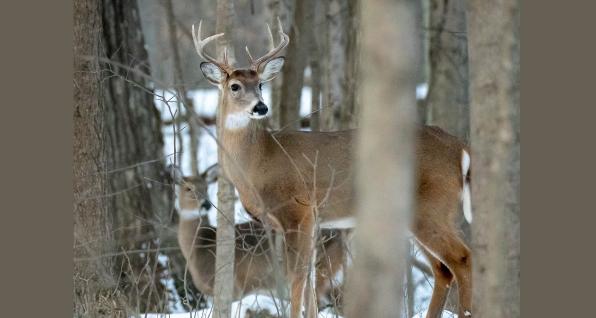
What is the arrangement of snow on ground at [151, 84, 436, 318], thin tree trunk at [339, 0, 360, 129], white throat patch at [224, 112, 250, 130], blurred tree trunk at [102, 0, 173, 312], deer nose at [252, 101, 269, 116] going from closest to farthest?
deer nose at [252, 101, 269, 116], white throat patch at [224, 112, 250, 130], snow on ground at [151, 84, 436, 318], blurred tree trunk at [102, 0, 173, 312], thin tree trunk at [339, 0, 360, 129]

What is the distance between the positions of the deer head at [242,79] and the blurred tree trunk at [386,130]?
4300 millimetres

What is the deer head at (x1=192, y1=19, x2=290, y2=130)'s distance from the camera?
28.8 feet

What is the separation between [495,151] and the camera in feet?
17.4

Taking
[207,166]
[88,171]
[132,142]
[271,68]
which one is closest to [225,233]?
[88,171]

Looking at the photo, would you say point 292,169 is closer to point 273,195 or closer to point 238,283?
point 273,195

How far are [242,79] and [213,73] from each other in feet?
0.84

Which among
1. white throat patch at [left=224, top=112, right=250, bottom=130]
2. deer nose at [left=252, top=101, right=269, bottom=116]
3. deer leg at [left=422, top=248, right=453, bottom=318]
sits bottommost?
deer leg at [left=422, top=248, right=453, bottom=318]

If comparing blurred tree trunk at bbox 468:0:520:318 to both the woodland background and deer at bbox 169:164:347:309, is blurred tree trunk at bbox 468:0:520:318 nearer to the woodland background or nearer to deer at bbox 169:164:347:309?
the woodland background

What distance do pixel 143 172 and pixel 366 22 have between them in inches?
314

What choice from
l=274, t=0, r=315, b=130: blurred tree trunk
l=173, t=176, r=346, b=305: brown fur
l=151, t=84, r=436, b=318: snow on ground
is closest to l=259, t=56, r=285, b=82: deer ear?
l=151, t=84, r=436, b=318: snow on ground

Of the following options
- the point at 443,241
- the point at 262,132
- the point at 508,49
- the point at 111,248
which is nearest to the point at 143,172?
the point at 262,132

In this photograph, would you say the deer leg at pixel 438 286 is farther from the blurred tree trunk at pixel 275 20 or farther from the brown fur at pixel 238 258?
the blurred tree trunk at pixel 275 20

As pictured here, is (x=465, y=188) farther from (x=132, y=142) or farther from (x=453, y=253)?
(x=132, y=142)

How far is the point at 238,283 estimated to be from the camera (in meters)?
10.7
